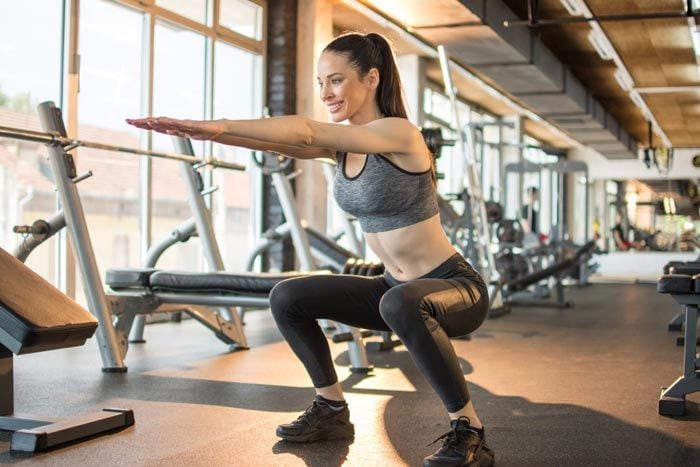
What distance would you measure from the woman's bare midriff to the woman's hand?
0.64 m

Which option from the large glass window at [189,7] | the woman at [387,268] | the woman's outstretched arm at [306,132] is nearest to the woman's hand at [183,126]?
the woman's outstretched arm at [306,132]

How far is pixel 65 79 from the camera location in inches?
226

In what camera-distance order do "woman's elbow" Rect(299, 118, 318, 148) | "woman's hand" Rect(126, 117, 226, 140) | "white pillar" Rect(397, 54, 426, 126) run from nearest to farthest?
"woman's hand" Rect(126, 117, 226, 140), "woman's elbow" Rect(299, 118, 318, 148), "white pillar" Rect(397, 54, 426, 126)

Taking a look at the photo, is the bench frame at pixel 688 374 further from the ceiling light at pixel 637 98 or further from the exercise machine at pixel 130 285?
the ceiling light at pixel 637 98

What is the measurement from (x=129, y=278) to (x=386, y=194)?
2.28m

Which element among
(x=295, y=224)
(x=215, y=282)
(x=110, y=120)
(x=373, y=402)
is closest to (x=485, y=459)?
(x=373, y=402)

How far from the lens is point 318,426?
2.39m

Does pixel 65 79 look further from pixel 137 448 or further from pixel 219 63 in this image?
pixel 137 448

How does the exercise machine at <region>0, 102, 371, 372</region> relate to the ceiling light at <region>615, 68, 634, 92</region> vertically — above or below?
below

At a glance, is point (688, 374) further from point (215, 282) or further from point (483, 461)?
point (215, 282)

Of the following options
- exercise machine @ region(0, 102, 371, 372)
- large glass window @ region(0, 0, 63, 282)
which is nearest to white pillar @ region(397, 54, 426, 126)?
large glass window @ region(0, 0, 63, 282)

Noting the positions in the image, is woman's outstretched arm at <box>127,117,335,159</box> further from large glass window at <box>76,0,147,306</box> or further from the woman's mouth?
large glass window at <box>76,0,147,306</box>

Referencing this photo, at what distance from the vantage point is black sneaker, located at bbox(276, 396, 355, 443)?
7.81 ft

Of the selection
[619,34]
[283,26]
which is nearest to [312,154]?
[283,26]
